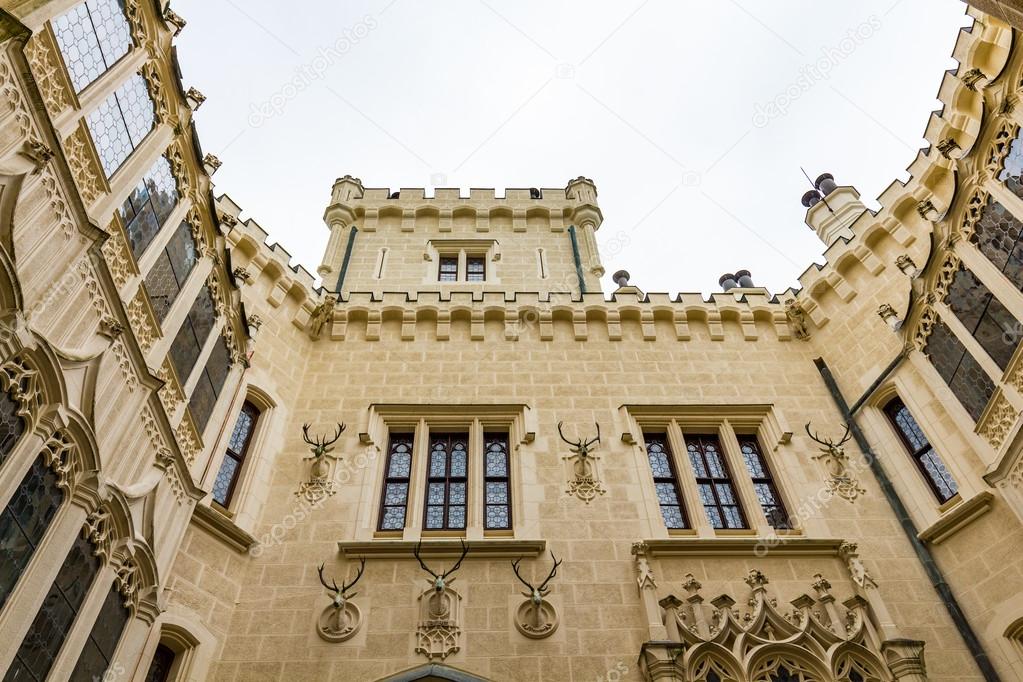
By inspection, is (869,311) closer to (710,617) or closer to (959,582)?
(959,582)

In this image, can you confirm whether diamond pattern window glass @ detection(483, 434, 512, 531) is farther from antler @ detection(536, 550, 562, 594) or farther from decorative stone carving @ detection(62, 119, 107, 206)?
decorative stone carving @ detection(62, 119, 107, 206)

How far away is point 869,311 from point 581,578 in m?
6.88

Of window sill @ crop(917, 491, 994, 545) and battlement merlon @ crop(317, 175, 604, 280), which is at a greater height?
battlement merlon @ crop(317, 175, 604, 280)

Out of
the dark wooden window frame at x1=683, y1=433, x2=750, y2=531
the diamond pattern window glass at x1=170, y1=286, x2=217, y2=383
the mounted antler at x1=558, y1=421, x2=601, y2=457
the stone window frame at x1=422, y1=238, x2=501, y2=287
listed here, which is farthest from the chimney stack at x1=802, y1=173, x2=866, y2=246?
the diamond pattern window glass at x1=170, y1=286, x2=217, y2=383

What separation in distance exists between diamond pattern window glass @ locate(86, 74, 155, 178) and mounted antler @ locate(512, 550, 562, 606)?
21.0ft

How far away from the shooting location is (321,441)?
10641 millimetres

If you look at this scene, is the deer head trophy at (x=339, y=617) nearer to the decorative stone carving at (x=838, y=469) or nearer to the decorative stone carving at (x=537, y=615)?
the decorative stone carving at (x=537, y=615)

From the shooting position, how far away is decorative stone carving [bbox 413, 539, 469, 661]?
810cm

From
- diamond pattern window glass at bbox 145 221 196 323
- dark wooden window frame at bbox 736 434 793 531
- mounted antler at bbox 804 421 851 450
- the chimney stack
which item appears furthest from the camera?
the chimney stack

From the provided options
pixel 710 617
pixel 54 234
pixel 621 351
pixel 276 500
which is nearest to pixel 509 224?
pixel 621 351

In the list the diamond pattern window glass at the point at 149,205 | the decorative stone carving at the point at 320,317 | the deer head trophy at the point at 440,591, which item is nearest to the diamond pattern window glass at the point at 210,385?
the diamond pattern window glass at the point at 149,205

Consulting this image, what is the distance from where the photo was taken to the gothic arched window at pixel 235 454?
372 inches

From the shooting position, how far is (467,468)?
1050 centimetres

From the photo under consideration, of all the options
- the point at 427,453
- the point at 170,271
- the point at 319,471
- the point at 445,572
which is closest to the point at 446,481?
the point at 427,453
